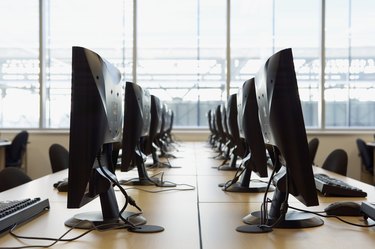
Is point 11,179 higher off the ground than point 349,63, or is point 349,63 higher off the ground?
point 349,63

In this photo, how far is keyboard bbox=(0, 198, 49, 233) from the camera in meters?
1.27

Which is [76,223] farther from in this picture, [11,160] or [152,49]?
[152,49]

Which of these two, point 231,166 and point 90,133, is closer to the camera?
point 90,133

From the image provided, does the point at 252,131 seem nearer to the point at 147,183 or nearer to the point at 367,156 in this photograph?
the point at 147,183

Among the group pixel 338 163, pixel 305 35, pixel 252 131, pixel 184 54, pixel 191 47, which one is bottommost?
pixel 338 163

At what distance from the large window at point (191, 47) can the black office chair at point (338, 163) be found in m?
3.70

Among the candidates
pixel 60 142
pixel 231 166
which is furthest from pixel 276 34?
pixel 231 166

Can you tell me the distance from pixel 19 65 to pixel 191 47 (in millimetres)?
2728

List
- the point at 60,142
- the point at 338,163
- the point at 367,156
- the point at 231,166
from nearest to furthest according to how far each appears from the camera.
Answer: the point at 231,166 → the point at 338,163 → the point at 367,156 → the point at 60,142

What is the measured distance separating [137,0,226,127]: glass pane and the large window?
0.02 m

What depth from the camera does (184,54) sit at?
745 centimetres

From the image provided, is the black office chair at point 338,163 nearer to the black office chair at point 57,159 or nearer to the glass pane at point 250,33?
the black office chair at point 57,159

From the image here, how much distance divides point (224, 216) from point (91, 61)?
67cm

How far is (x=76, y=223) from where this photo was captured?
1.37 metres
